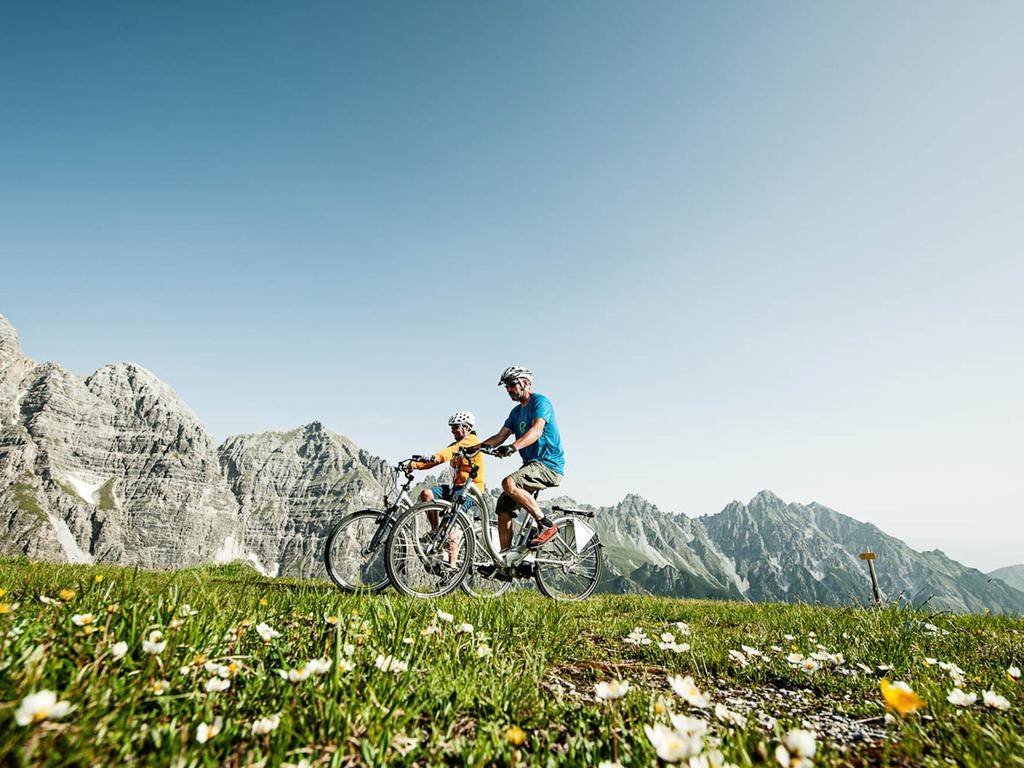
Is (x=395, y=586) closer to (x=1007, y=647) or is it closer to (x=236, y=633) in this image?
(x=236, y=633)

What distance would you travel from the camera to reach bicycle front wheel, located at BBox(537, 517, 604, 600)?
33.9 ft

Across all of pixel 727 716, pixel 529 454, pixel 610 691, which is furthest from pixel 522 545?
pixel 610 691

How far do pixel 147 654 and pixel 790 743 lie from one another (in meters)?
3.25

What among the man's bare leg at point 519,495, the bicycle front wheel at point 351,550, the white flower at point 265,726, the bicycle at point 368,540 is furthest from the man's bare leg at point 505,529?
the white flower at point 265,726

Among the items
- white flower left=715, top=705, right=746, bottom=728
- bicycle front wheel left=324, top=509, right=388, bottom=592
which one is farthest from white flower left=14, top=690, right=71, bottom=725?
bicycle front wheel left=324, top=509, right=388, bottom=592

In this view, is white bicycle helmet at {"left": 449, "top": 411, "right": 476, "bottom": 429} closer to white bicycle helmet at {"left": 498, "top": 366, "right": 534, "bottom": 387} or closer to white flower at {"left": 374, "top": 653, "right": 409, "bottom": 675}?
white bicycle helmet at {"left": 498, "top": 366, "right": 534, "bottom": 387}

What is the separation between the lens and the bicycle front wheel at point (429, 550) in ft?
26.1

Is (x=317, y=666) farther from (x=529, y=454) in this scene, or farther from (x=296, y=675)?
(x=529, y=454)

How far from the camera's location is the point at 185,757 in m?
1.83

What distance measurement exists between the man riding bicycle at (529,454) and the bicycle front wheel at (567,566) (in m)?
0.83

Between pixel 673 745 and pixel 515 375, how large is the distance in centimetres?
783

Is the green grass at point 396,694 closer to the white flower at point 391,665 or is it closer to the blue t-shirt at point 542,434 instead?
the white flower at point 391,665

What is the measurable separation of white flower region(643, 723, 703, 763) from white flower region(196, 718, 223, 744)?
1.80 meters

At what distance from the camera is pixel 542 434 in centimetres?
949
